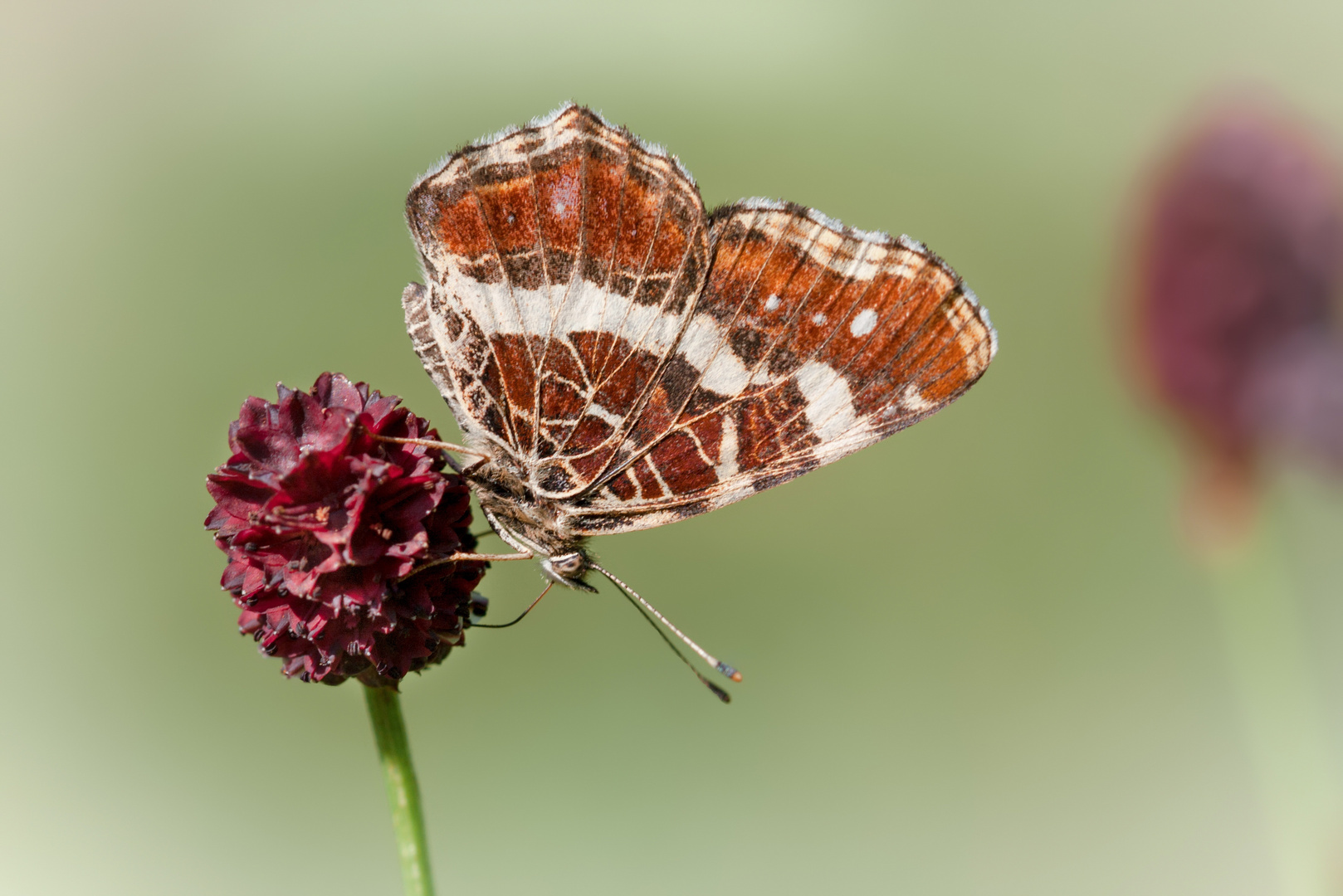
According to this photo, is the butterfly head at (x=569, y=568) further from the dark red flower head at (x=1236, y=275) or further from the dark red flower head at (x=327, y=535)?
the dark red flower head at (x=1236, y=275)

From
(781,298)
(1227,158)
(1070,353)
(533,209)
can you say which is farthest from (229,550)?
(1070,353)

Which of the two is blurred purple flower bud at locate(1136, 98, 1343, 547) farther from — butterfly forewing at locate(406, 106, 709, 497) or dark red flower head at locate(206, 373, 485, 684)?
dark red flower head at locate(206, 373, 485, 684)

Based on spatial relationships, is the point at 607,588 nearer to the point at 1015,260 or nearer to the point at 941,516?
the point at 941,516

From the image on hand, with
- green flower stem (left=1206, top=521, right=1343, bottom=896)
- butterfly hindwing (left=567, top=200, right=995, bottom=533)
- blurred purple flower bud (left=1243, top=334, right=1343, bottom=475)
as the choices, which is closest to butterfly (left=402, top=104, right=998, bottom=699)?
butterfly hindwing (left=567, top=200, right=995, bottom=533)

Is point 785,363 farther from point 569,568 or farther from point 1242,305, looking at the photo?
point 1242,305

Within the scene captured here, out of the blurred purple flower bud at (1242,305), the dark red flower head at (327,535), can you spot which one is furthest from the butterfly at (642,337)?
the blurred purple flower bud at (1242,305)
